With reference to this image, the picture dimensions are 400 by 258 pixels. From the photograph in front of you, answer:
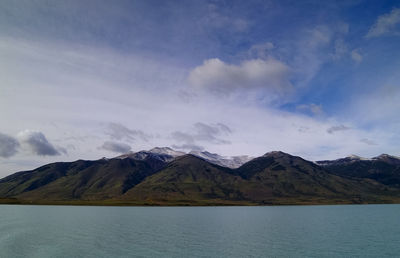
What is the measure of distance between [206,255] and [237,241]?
18.6 meters

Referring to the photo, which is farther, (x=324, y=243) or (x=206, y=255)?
(x=324, y=243)

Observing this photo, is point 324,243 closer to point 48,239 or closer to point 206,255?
point 206,255

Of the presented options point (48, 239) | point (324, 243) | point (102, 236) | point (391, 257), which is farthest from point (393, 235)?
point (48, 239)

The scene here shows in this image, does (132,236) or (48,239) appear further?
(132,236)

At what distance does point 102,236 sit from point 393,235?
85.6 metres

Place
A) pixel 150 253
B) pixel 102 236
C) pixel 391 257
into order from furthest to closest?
pixel 102 236
pixel 150 253
pixel 391 257

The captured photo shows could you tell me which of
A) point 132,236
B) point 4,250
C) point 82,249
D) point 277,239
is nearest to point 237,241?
point 277,239

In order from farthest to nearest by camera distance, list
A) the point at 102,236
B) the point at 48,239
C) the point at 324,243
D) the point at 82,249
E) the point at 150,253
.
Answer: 1. the point at 102,236
2. the point at 48,239
3. the point at 324,243
4. the point at 82,249
5. the point at 150,253

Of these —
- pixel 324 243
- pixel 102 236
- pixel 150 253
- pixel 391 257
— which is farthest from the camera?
pixel 102 236

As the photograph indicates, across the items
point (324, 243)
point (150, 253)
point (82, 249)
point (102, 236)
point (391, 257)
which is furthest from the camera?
point (102, 236)

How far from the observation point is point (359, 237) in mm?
83812

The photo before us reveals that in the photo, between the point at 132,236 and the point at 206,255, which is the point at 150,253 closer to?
the point at 206,255

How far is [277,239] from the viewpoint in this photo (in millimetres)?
81312

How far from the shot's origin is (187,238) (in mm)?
83750
